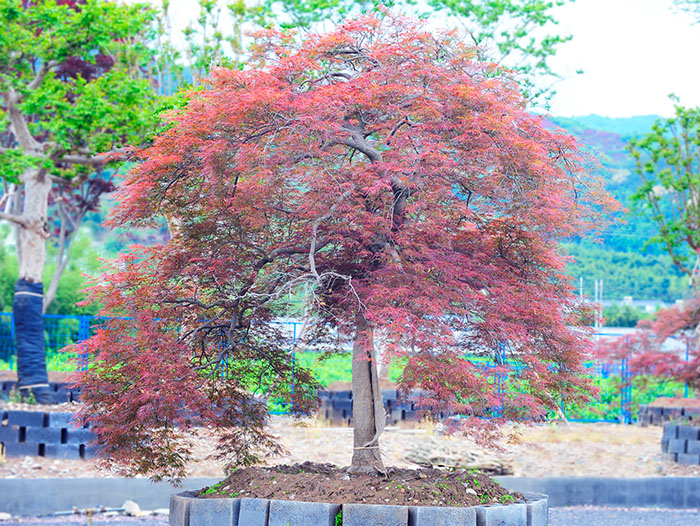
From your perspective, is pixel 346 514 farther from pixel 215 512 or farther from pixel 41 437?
pixel 41 437

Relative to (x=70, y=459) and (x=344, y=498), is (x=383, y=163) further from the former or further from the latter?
(x=70, y=459)

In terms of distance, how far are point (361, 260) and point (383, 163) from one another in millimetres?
926

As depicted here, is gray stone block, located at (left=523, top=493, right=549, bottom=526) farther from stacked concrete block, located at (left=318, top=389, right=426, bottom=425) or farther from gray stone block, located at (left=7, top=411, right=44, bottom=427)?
stacked concrete block, located at (left=318, top=389, right=426, bottom=425)

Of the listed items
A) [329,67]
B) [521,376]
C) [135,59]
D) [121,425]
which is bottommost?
[121,425]

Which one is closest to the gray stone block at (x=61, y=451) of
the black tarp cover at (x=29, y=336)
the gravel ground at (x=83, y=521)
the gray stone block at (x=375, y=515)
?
the gravel ground at (x=83, y=521)

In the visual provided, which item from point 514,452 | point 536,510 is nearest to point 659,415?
point 514,452

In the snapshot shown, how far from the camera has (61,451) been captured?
29.4 ft

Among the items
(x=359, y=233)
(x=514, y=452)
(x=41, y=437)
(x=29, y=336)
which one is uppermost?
(x=359, y=233)

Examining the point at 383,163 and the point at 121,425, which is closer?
the point at 383,163

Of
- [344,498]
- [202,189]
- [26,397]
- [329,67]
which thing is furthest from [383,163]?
[26,397]

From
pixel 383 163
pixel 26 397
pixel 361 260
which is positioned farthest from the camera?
pixel 26 397

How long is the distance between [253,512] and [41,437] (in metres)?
5.04

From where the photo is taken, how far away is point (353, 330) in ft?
16.9

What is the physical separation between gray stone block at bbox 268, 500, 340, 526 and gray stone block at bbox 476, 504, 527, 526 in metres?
0.86
